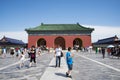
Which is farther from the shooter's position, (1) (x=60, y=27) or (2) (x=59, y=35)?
(1) (x=60, y=27)

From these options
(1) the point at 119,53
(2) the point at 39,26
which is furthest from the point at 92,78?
(2) the point at 39,26

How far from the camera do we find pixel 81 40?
52438 millimetres

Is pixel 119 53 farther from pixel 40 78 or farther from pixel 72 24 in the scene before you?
pixel 72 24

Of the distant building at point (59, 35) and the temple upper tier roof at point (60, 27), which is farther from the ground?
the temple upper tier roof at point (60, 27)

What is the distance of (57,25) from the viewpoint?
184 ft

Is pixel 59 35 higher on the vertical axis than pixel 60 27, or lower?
lower

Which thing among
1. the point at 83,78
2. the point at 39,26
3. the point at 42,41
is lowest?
the point at 83,78

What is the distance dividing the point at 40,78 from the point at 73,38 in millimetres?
42225

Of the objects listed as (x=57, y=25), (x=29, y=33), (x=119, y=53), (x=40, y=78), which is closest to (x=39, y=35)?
(x=29, y=33)

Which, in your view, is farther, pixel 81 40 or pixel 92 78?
pixel 81 40

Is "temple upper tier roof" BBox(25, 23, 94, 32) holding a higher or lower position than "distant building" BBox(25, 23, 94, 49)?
higher

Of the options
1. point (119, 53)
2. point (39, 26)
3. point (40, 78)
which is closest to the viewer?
point (40, 78)

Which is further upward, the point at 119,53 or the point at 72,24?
the point at 72,24

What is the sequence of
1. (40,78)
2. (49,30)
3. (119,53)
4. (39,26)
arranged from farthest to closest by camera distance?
(39,26)
(49,30)
(119,53)
(40,78)
